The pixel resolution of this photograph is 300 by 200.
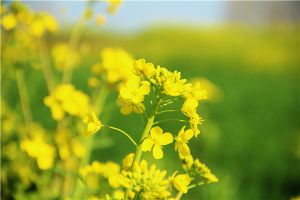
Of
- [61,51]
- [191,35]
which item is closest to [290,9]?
[191,35]

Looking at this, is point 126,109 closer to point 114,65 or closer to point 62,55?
point 114,65

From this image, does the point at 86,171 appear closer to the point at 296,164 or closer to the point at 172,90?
the point at 172,90

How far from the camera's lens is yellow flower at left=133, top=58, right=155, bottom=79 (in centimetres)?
118

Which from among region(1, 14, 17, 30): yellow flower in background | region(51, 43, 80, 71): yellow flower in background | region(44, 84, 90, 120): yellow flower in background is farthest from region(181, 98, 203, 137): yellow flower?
region(51, 43, 80, 71): yellow flower in background

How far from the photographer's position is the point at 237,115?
6.02 meters

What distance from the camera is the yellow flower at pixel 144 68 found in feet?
3.86

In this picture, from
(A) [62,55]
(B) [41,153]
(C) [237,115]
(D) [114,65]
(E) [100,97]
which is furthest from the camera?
(C) [237,115]

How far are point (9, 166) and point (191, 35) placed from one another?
41.3 ft

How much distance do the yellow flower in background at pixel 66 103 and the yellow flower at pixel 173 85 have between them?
945 mm

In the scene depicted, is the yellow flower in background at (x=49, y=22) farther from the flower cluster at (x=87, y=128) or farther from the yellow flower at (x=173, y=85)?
the yellow flower at (x=173, y=85)

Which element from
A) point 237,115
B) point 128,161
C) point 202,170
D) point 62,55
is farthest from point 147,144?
point 237,115

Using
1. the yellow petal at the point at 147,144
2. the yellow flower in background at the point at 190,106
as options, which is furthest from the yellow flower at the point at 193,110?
the yellow petal at the point at 147,144

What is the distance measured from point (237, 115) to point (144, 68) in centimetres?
496

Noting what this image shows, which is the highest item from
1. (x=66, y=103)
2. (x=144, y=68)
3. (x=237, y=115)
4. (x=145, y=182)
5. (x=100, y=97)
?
(x=237, y=115)
